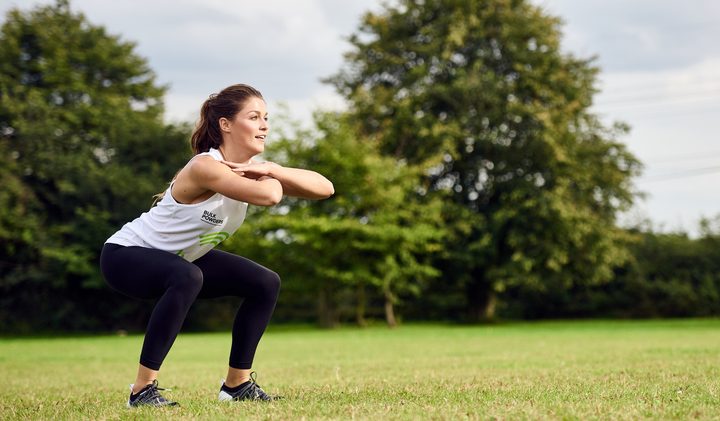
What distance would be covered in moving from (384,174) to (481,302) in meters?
8.18

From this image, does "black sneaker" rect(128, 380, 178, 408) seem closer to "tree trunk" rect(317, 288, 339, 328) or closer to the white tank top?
the white tank top

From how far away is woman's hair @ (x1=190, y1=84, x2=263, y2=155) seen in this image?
16.6 feet

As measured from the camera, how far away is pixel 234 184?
458 centimetres

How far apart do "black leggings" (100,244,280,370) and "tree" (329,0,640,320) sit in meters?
25.2

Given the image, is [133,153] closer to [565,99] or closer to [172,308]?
[565,99]

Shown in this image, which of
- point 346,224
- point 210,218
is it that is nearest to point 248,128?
point 210,218

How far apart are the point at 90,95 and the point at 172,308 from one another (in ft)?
105

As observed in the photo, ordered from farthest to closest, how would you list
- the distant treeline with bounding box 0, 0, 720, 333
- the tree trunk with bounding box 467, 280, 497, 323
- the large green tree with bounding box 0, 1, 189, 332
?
the tree trunk with bounding box 467, 280, 497, 323 < the large green tree with bounding box 0, 1, 189, 332 < the distant treeline with bounding box 0, 0, 720, 333

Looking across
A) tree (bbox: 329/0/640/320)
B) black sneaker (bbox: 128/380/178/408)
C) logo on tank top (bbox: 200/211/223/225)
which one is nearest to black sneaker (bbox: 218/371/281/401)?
black sneaker (bbox: 128/380/178/408)

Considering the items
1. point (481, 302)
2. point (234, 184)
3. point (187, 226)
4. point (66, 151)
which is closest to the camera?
point (234, 184)

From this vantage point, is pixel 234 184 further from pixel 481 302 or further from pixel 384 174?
pixel 481 302

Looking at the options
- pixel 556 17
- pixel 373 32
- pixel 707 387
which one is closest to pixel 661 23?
pixel 556 17

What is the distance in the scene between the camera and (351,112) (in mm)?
33594

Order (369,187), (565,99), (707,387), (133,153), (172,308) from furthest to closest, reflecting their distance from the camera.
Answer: (133,153) → (565,99) → (369,187) → (707,387) → (172,308)
